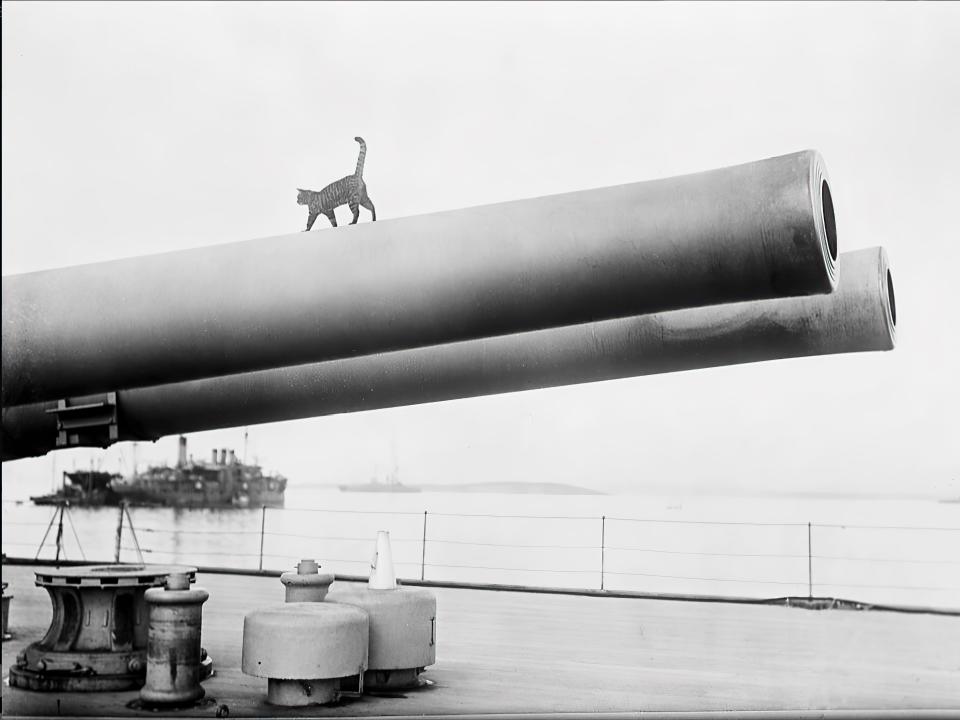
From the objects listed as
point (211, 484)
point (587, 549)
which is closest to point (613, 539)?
point (587, 549)

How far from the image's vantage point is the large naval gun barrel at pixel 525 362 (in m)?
2.60

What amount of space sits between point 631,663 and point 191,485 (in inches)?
112

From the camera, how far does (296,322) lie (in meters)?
2.05

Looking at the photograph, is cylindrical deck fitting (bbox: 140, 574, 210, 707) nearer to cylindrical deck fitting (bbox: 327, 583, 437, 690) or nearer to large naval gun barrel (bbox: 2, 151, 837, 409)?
cylindrical deck fitting (bbox: 327, 583, 437, 690)

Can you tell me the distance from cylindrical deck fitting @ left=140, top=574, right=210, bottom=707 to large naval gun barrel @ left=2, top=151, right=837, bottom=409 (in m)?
1.50

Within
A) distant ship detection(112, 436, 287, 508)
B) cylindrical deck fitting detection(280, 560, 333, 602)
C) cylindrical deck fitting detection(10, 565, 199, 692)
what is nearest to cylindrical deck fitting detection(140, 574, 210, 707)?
cylindrical deck fitting detection(10, 565, 199, 692)

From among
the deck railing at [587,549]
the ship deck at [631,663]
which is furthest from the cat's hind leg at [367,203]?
the deck railing at [587,549]

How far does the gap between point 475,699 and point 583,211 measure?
2270 mm

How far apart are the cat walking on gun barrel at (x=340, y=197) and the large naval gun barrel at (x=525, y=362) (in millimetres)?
439

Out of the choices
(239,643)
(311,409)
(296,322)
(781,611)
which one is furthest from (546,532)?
(296,322)

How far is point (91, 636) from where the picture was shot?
13.0 feet

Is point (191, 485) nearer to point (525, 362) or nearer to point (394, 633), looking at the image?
point (394, 633)

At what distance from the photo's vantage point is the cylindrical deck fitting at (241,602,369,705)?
10.9 ft

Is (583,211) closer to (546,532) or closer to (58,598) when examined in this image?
(58,598)
